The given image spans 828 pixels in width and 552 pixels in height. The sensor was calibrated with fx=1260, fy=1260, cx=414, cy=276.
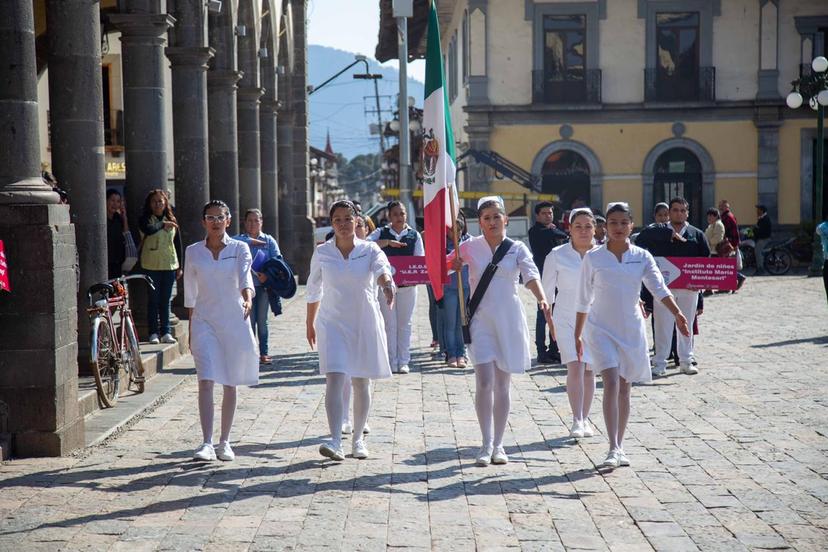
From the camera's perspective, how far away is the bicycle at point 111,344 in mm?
10039

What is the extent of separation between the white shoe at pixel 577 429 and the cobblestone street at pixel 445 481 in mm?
119

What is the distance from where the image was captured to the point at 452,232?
856cm

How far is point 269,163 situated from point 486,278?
60.2 ft

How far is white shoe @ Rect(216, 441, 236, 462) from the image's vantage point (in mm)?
8359

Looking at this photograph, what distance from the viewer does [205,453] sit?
824cm

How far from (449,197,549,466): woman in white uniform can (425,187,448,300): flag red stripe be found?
7.2 inches

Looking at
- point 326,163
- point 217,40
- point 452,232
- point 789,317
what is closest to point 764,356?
point 789,317

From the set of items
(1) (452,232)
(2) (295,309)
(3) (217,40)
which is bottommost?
(2) (295,309)

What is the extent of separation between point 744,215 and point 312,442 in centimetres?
3037

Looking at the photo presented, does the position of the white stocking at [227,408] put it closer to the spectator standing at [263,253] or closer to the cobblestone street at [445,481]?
the cobblestone street at [445,481]

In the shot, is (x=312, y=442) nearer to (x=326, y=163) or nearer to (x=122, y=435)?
(x=122, y=435)

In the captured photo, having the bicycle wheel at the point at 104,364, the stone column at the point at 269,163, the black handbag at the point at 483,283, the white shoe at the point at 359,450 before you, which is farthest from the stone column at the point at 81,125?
the stone column at the point at 269,163

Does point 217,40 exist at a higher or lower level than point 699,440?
higher

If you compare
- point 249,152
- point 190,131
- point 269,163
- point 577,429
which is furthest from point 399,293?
point 269,163
